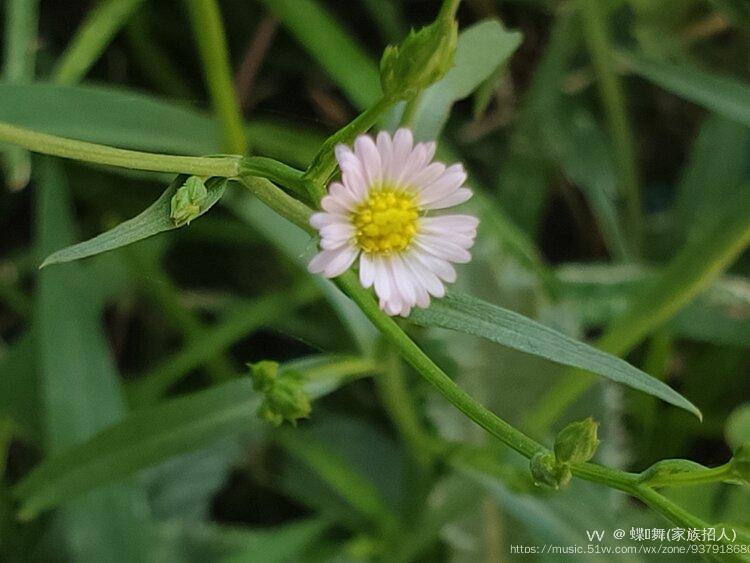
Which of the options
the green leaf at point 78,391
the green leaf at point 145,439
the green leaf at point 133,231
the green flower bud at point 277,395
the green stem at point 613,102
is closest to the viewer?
the green leaf at point 133,231

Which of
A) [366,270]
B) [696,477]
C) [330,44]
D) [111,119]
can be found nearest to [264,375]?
[366,270]

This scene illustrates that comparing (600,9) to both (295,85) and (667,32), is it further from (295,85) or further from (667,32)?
(295,85)

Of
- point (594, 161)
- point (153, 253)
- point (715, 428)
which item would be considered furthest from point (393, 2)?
point (715, 428)

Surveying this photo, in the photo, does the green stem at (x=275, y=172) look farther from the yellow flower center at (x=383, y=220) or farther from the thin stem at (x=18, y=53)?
the thin stem at (x=18, y=53)

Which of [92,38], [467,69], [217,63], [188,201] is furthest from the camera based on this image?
[92,38]

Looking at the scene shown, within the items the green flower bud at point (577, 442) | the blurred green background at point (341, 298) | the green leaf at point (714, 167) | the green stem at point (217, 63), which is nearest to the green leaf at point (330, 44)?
the blurred green background at point (341, 298)

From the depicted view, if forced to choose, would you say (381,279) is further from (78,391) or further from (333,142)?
(78,391)

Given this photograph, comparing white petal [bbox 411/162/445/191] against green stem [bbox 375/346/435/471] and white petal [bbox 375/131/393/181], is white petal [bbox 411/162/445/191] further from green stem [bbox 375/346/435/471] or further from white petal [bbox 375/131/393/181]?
green stem [bbox 375/346/435/471]

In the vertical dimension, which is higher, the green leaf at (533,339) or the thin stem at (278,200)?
the thin stem at (278,200)
